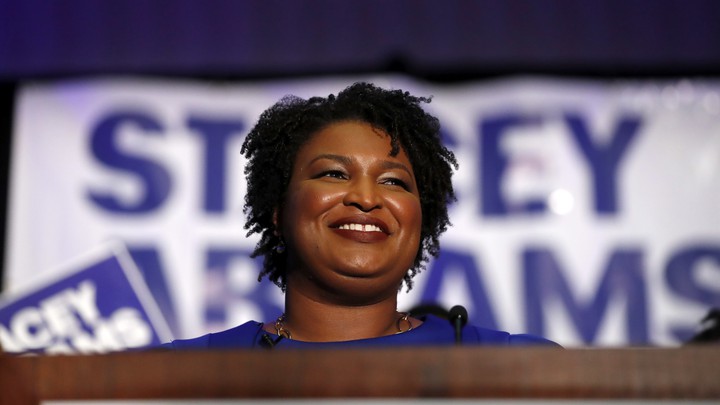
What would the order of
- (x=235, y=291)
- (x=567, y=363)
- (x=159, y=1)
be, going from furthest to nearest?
(x=159, y=1), (x=235, y=291), (x=567, y=363)

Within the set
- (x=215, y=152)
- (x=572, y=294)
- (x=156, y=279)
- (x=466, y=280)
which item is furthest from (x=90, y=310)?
(x=572, y=294)

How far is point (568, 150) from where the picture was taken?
3.78m

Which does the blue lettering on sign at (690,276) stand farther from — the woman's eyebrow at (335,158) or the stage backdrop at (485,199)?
the woman's eyebrow at (335,158)

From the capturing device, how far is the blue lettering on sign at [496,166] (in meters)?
3.75

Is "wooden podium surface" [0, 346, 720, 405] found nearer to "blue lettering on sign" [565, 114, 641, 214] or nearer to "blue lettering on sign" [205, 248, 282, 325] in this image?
"blue lettering on sign" [205, 248, 282, 325]

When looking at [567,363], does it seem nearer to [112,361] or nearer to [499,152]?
[112,361]

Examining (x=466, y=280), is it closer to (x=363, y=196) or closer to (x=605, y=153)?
(x=605, y=153)

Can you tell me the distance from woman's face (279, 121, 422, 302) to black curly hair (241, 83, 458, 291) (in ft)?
0.23

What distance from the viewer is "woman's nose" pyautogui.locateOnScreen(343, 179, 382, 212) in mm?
1824

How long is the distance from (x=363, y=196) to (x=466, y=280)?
78.3 inches

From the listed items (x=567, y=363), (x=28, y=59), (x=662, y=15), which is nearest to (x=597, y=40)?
(x=662, y=15)

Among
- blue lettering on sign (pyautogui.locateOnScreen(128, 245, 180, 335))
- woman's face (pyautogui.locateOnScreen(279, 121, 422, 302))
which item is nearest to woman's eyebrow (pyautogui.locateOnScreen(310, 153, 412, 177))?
woman's face (pyautogui.locateOnScreen(279, 121, 422, 302))

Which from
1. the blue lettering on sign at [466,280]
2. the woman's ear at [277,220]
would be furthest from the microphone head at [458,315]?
the blue lettering on sign at [466,280]

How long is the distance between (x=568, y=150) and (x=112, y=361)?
2976 mm
